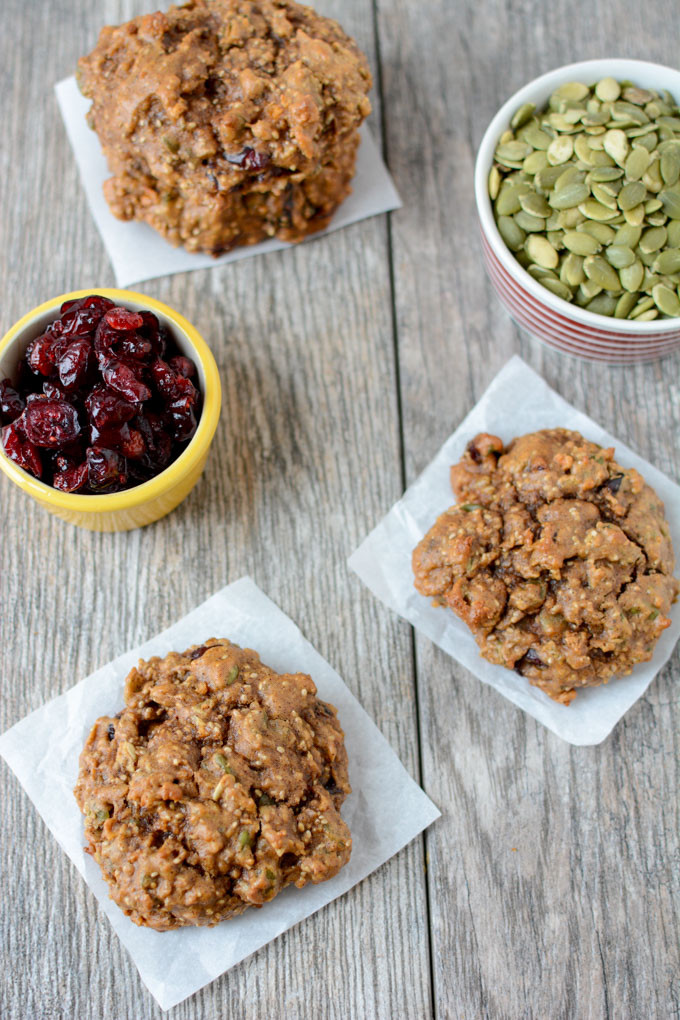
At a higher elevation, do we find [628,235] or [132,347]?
[132,347]

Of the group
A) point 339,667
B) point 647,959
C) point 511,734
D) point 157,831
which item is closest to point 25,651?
point 157,831

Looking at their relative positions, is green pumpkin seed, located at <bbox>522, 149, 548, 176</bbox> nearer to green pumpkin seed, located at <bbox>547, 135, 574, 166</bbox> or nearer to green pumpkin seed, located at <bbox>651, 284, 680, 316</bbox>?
green pumpkin seed, located at <bbox>547, 135, 574, 166</bbox>

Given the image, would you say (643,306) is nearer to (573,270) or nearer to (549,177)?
(573,270)

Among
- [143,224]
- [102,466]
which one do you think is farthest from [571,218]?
[102,466]

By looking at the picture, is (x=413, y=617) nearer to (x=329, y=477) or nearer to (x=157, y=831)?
(x=329, y=477)

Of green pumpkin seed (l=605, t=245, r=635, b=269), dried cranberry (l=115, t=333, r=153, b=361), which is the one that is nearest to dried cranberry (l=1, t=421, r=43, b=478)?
dried cranberry (l=115, t=333, r=153, b=361)

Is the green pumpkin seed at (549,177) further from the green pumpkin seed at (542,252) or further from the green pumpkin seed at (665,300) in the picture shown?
the green pumpkin seed at (665,300)
